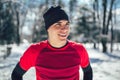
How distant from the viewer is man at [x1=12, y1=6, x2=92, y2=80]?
3.86 meters

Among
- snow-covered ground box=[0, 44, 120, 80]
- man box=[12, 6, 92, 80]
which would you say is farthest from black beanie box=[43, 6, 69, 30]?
snow-covered ground box=[0, 44, 120, 80]

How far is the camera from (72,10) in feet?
285

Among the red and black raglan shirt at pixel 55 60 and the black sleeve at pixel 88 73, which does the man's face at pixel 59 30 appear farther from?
the black sleeve at pixel 88 73

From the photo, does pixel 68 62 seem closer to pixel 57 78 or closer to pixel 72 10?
pixel 57 78

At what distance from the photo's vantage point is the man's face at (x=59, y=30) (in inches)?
150

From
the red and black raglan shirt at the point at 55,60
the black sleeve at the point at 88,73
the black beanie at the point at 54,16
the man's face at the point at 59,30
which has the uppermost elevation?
the black beanie at the point at 54,16

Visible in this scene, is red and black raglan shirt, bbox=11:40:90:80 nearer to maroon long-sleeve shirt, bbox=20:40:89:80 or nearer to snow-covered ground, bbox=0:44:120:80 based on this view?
maroon long-sleeve shirt, bbox=20:40:89:80

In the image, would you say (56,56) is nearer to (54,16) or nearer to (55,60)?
(55,60)

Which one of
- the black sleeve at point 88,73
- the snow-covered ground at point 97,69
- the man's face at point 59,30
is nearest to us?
the man's face at point 59,30

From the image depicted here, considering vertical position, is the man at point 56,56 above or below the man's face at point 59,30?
below

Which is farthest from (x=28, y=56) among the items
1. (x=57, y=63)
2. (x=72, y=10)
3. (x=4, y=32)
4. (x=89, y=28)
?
(x=72, y=10)

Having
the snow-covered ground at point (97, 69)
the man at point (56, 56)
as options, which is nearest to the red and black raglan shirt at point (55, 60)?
the man at point (56, 56)

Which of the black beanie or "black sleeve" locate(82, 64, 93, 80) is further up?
the black beanie

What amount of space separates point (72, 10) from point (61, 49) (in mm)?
83285
